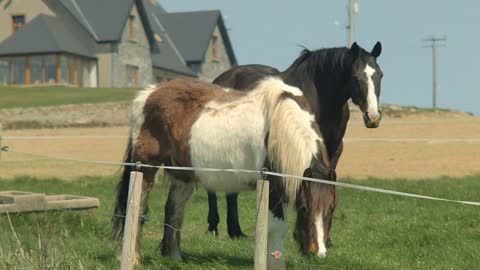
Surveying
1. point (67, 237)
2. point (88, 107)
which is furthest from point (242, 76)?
point (88, 107)

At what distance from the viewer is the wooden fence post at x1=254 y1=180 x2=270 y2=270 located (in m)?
6.01

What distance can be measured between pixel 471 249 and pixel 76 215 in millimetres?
5910

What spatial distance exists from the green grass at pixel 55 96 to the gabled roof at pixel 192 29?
16.7 meters

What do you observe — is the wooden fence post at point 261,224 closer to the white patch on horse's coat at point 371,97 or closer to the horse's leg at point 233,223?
the white patch on horse's coat at point 371,97

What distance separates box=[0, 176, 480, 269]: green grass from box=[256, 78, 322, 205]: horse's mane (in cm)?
90

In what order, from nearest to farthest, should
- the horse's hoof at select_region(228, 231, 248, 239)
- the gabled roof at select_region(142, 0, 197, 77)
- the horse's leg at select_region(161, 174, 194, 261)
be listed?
the horse's leg at select_region(161, 174, 194, 261) < the horse's hoof at select_region(228, 231, 248, 239) < the gabled roof at select_region(142, 0, 197, 77)

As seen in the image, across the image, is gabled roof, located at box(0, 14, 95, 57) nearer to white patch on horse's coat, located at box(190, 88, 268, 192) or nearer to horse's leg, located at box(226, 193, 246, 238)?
horse's leg, located at box(226, 193, 246, 238)

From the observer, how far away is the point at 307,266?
7.30 meters

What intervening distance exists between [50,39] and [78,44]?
2.17 m

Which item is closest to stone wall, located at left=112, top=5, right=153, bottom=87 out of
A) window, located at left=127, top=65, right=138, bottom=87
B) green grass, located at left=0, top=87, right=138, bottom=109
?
window, located at left=127, top=65, right=138, bottom=87

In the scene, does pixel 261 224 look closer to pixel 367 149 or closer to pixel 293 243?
pixel 293 243

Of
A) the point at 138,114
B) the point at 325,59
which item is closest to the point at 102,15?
the point at 325,59

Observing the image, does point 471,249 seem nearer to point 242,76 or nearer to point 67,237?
point 242,76

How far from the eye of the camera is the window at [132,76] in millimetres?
57716
